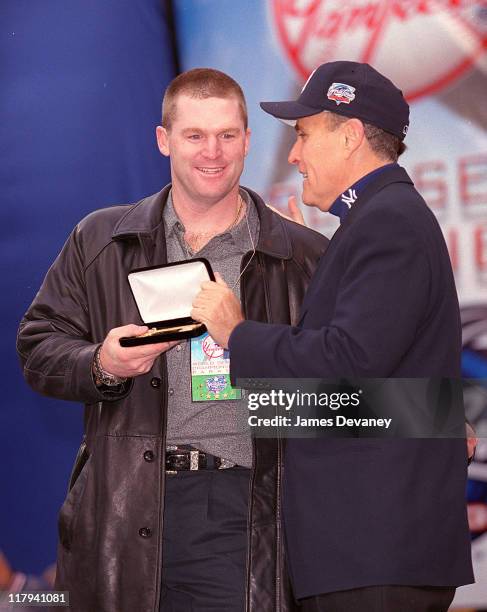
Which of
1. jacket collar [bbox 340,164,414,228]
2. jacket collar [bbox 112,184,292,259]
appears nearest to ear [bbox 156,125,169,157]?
jacket collar [bbox 112,184,292,259]

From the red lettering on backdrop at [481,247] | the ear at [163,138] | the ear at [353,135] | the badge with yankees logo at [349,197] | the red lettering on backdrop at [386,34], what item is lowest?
the badge with yankees logo at [349,197]

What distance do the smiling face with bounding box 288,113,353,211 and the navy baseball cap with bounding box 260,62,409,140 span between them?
3cm

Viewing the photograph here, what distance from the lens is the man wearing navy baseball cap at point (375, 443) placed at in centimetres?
179

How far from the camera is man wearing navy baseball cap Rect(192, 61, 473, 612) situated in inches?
70.5

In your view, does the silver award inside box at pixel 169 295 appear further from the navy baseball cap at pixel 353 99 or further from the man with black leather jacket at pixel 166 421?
the navy baseball cap at pixel 353 99

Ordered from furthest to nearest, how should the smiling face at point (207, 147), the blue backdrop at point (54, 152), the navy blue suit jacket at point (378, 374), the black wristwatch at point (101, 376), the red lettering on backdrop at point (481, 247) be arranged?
the blue backdrop at point (54, 152) → the red lettering on backdrop at point (481, 247) → the smiling face at point (207, 147) → the black wristwatch at point (101, 376) → the navy blue suit jacket at point (378, 374)

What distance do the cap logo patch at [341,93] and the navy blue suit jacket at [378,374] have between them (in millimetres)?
265

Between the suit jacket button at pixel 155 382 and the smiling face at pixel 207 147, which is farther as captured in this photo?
the smiling face at pixel 207 147

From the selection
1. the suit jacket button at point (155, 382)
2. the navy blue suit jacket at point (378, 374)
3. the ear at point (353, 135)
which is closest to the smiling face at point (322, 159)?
the ear at point (353, 135)

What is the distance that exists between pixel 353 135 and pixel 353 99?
8 cm

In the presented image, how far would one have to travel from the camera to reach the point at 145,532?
234cm

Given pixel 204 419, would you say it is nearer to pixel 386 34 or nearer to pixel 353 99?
pixel 353 99

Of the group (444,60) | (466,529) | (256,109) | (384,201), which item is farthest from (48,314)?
(444,60)

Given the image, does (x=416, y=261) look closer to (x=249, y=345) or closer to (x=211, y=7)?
(x=249, y=345)
